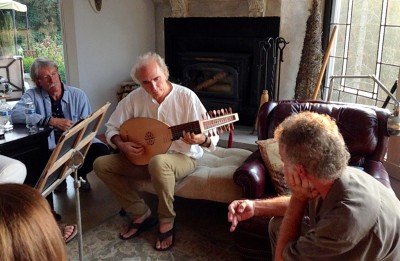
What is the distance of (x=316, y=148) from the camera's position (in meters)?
1.24

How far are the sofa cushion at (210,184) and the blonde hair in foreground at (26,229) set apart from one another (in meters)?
1.65

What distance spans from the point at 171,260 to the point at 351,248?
1.31 m

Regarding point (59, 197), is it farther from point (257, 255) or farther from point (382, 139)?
point (382, 139)

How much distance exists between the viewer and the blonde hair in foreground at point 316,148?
124cm

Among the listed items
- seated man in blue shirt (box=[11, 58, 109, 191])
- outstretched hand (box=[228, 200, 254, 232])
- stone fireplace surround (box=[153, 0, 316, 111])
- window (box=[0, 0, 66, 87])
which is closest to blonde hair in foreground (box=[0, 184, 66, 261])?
outstretched hand (box=[228, 200, 254, 232])

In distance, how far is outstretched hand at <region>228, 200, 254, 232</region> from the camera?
156 centimetres

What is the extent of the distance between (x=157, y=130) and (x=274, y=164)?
0.76 m

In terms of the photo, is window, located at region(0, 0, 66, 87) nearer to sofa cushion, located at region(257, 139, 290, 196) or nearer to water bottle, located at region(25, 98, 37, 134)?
water bottle, located at region(25, 98, 37, 134)

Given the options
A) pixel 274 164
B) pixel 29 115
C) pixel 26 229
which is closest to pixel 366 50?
pixel 274 164

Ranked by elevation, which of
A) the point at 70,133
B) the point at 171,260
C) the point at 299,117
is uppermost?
the point at 299,117

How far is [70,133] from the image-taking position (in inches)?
62.7

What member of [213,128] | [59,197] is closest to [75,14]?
[59,197]

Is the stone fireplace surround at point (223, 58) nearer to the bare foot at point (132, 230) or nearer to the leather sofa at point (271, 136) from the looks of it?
the leather sofa at point (271, 136)

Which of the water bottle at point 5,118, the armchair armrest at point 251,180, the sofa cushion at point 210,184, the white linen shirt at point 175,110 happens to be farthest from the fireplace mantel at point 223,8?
the water bottle at point 5,118
